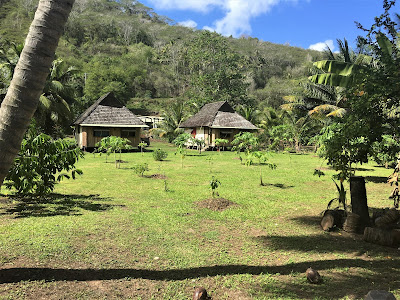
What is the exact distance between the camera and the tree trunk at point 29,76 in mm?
2613

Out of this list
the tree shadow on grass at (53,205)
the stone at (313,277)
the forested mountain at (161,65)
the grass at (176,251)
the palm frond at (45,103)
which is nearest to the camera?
the grass at (176,251)

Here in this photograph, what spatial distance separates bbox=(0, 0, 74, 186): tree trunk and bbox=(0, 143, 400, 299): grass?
5.93ft

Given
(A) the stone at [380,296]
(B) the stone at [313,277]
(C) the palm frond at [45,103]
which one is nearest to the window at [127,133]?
(C) the palm frond at [45,103]

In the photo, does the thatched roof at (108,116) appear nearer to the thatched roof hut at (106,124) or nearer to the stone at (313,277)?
the thatched roof hut at (106,124)

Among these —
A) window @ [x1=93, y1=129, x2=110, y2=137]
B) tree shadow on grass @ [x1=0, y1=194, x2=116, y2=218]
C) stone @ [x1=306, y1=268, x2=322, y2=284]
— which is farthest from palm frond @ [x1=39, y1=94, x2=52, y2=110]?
stone @ [x1=306, y1=268, x2=322, y2=284]

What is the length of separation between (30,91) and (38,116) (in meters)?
28.2

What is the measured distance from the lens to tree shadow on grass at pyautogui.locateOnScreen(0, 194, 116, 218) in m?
6.50

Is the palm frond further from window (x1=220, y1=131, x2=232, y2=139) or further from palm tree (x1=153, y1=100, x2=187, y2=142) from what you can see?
window (x1=220, y1=131, x2=232, y2=139)

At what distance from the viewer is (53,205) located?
7.23 m

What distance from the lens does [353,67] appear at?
8992 millimetres

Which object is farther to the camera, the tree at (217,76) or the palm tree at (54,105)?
the tree at (217,76)

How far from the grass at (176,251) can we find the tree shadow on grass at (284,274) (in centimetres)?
1

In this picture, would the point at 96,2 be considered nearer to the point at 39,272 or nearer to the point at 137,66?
the point at 137,66

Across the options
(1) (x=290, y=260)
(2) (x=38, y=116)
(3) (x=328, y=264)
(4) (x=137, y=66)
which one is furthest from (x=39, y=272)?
(4) (x=137, y=66)
